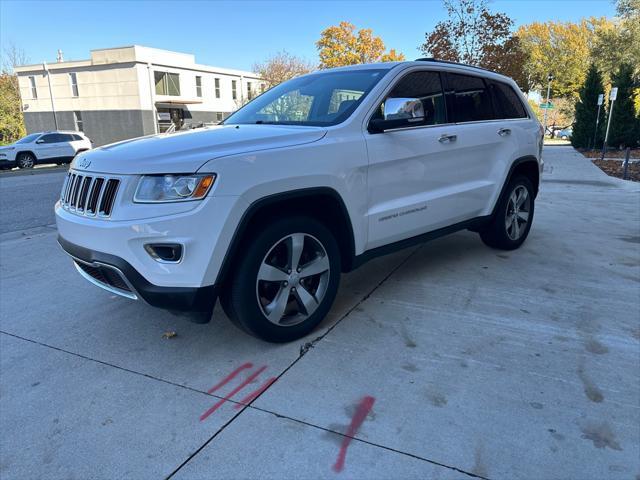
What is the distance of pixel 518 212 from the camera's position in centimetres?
533

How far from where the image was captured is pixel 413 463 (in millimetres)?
2182

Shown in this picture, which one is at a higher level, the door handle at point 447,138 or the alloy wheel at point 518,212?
the door handle at point 447,138

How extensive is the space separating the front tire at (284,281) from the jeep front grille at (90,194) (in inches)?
32.0

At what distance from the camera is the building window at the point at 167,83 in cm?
3625

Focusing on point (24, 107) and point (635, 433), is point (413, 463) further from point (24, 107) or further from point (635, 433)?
point (24, 107)

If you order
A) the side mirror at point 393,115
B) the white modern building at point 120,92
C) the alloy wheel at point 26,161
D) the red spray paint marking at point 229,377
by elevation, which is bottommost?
the alloy wheel at point 26,161

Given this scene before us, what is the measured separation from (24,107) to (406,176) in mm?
44138

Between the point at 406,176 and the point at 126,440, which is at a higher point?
the point at 406,176

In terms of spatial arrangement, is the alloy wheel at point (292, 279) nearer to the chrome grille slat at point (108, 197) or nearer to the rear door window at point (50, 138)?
the chrome grille slat at point (108, 197)

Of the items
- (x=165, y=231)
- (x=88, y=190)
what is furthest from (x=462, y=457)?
(x=88, y=190)

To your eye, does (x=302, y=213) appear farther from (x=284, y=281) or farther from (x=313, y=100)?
(x=313, y=100)

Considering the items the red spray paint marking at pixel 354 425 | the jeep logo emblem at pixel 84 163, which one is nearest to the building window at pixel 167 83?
the jeep logo emblem at pixel 84 163

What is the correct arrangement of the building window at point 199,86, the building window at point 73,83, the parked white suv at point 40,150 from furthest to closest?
1. the building window at point 199,86
2. the building window at point 73,83
3. the parked white suv at point 40,150

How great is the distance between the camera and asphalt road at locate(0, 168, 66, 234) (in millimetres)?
7609
